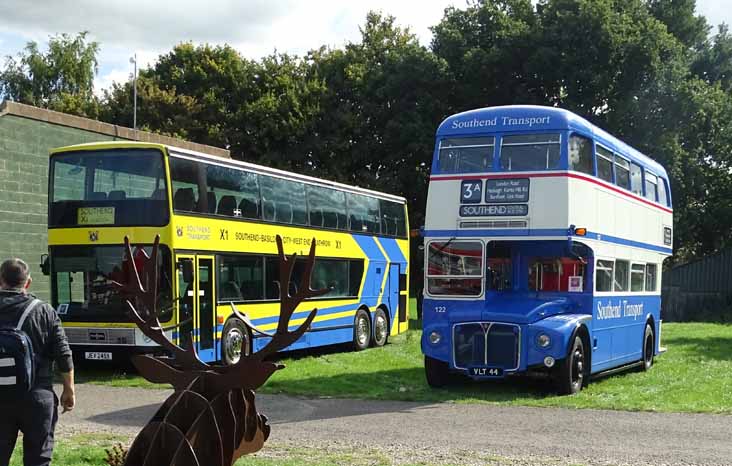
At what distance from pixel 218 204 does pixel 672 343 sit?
46.3ft

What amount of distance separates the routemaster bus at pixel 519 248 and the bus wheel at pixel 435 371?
0.02 meters

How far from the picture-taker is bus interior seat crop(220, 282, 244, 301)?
1719 cm

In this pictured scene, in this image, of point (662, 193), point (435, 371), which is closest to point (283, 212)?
point (435, 371)

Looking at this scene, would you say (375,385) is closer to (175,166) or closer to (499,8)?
(175,166)

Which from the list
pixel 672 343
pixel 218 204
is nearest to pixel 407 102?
pixel 672 343

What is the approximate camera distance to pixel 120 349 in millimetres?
15945

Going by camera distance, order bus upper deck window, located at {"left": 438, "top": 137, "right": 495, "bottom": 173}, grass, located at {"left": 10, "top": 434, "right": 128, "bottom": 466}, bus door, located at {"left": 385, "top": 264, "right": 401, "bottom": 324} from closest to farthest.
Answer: grass, located at {"left": 10, "top": 434, "right": 128, "bottom": 466} < bus upper deck window, located at {"left": 438, "top": 137, "right": 495, "bottom": 173} < bus door, located at {"left": 385, "top": 264, "right": 401, "bottom": 324}

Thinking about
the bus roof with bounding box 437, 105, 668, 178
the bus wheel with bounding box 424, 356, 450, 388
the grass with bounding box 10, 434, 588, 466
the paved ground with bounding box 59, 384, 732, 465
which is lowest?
the paved ground with bounding box 59, 384, 732, 465

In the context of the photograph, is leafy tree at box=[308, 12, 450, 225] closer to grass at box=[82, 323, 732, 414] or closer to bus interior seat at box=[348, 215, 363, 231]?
bus interior seat at box=[348, 215, 363, 231]

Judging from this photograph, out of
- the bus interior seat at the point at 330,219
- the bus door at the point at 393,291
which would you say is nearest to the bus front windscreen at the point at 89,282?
the bus interior seat at the point at 330,219

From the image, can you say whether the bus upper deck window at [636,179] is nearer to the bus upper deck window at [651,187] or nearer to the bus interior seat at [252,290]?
the bus upper deck window at [651,187]

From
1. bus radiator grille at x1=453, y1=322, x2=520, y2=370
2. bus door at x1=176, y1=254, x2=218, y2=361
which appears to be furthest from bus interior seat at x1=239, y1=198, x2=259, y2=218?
bus radiator grille at x1=453, y1=322, x2=520, y2=370

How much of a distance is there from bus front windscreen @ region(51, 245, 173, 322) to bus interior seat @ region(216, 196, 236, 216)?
168cm

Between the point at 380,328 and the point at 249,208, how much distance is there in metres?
6.84
